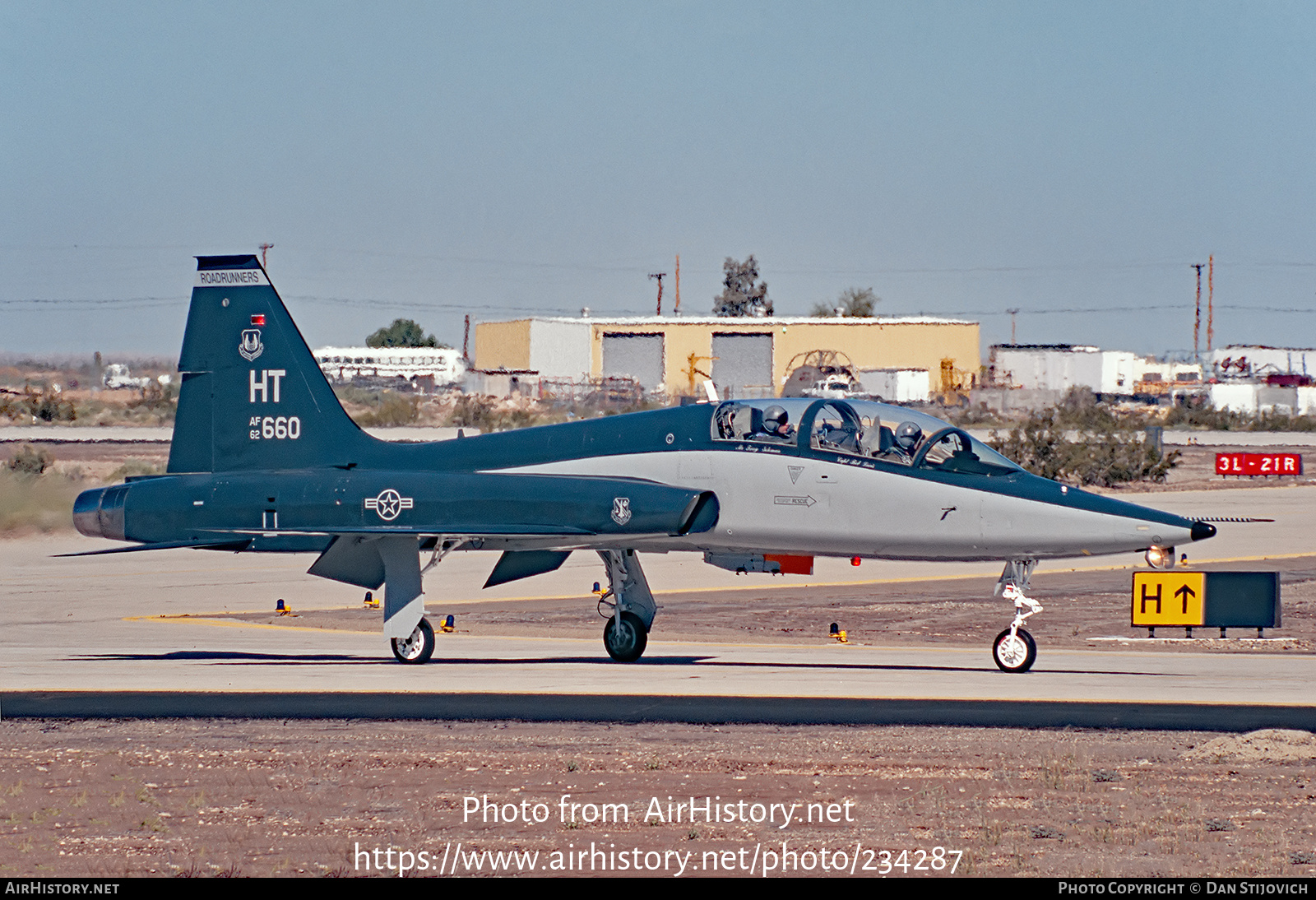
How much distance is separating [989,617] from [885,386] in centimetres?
7873

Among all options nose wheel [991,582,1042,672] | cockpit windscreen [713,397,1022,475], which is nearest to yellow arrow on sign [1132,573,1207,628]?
nose wheel [991,582,1042,672]

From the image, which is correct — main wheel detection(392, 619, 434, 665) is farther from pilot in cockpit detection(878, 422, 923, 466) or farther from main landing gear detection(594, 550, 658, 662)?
pilot in cockpit detection(878, 422, 923, 466)

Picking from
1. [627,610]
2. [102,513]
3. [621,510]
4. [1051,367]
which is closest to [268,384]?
[102,513]

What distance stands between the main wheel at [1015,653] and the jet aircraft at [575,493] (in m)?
0.02

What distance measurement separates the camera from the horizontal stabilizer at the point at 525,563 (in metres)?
17.2

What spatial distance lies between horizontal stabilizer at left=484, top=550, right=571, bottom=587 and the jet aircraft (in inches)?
1.3

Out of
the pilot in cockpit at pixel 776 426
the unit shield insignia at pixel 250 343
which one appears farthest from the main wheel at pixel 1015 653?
the unit shield insignia at pixel 250 343

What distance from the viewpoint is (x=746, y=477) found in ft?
52.5

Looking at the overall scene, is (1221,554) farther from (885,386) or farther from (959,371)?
(959,371)

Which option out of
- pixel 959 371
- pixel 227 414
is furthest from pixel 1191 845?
pixel 959 371

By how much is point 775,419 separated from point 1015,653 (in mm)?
3503

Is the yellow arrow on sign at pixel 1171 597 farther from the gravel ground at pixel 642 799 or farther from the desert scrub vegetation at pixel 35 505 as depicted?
the desert scrub vegetation at pixel 35 505

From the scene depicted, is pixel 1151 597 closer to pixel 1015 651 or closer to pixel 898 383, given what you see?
pixel 1015 651

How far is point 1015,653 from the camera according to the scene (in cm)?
1561
